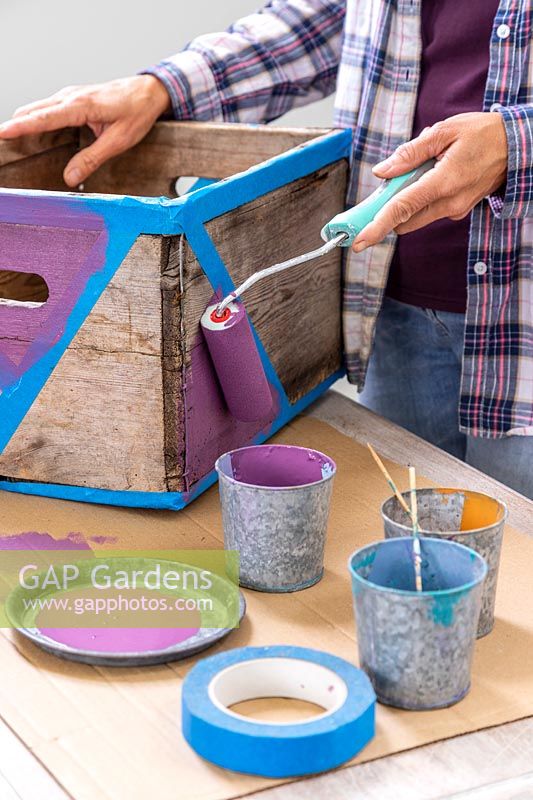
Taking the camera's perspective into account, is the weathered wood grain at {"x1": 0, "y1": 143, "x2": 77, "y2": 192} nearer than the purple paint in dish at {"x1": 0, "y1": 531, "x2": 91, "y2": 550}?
No

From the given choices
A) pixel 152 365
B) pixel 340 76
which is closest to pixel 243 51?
pixel 340 76

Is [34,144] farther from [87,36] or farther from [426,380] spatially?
[87,36]

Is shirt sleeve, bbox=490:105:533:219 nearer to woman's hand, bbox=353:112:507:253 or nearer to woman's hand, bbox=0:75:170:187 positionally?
woman's hand, bbox=353:112:507:253

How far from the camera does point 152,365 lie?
2.96 ft

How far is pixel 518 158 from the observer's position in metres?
0.98

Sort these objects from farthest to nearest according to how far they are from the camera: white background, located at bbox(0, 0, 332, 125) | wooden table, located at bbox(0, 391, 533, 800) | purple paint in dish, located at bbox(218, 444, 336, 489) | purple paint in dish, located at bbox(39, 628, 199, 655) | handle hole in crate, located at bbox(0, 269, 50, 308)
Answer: white background, located at bbox(0, 0, 332, 125) → handle hole in crate, located at bbox(0, 269, 50, 308) → purple paint in dish, located at bbox(218, 444, 336, 489) → purple paint in dish, located at bbox(39, 628, 199, 655) → wooden table, located at bbox(0, 391, 533, 800)

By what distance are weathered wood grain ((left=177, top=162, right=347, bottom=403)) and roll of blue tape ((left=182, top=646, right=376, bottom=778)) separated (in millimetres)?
302

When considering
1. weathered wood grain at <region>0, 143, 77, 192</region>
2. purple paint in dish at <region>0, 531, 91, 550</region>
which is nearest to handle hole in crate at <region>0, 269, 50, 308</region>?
weathered wood grain at <region>0, 143, 77, 192</region>

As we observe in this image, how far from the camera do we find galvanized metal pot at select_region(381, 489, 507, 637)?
2.47ft

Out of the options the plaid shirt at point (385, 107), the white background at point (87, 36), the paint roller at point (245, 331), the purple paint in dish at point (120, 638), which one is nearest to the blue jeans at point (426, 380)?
the plaid shirt at point (385, 107)

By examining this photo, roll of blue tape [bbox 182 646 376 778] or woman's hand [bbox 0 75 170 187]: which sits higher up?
woman's hand [bbox 0 75 170 187]

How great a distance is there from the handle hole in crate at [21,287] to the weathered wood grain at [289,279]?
0.27m

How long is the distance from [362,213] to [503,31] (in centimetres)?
30

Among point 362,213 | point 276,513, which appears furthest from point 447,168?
point 276,513
